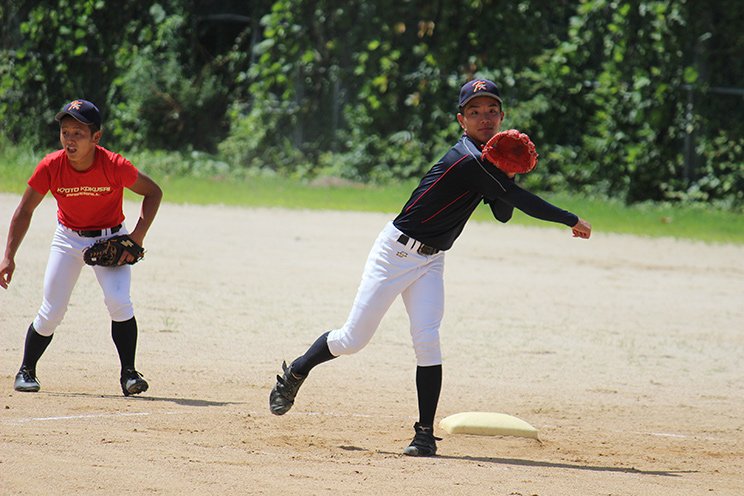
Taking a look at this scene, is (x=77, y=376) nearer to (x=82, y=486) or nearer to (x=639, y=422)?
(x=82, y=486)

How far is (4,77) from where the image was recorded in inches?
1017

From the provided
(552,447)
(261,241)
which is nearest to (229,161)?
(261,241)

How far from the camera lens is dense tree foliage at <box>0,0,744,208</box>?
2173 centimetres

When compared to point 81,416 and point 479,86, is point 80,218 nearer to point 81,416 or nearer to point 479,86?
point 81,416

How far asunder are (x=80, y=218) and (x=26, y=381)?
1.08m

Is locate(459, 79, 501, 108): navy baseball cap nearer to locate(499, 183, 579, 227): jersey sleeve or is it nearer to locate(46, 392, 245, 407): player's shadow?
locate(499, 183, 579, 227): jersey sleeve

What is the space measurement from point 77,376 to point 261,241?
7697 mm

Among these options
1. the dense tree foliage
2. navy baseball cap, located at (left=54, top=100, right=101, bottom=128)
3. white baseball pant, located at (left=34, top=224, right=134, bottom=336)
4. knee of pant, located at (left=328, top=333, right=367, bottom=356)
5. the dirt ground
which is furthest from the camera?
the dense tree foliage

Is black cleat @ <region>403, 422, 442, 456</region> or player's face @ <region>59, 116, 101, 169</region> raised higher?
player's face @ <region>59, 116, 101, 169</region>

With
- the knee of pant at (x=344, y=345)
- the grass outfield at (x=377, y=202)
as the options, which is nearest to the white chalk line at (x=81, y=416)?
A: the knee of pant at (x=344, y=345)

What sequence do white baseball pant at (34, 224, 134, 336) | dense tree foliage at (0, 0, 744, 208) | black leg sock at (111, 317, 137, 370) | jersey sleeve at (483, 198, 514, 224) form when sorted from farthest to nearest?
dense tree foliage at (0, 0, 744, 208)
black leg sock at (111, 317, 137, 370)
white baseball pant at (34, 224, 134, 336)
jersey sleeve at (483, 198, 514, 224)

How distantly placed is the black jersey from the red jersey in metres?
1.94

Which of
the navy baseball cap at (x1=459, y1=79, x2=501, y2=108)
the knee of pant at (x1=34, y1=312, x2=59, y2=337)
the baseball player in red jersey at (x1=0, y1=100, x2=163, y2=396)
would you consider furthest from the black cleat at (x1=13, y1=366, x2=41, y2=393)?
the navy baseball cap at (x1=459, y1=79, x2=501, y2=108)

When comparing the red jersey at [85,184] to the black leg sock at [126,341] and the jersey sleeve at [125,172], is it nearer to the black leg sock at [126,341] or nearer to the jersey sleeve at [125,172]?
the jersey sleeve at [125,172]
